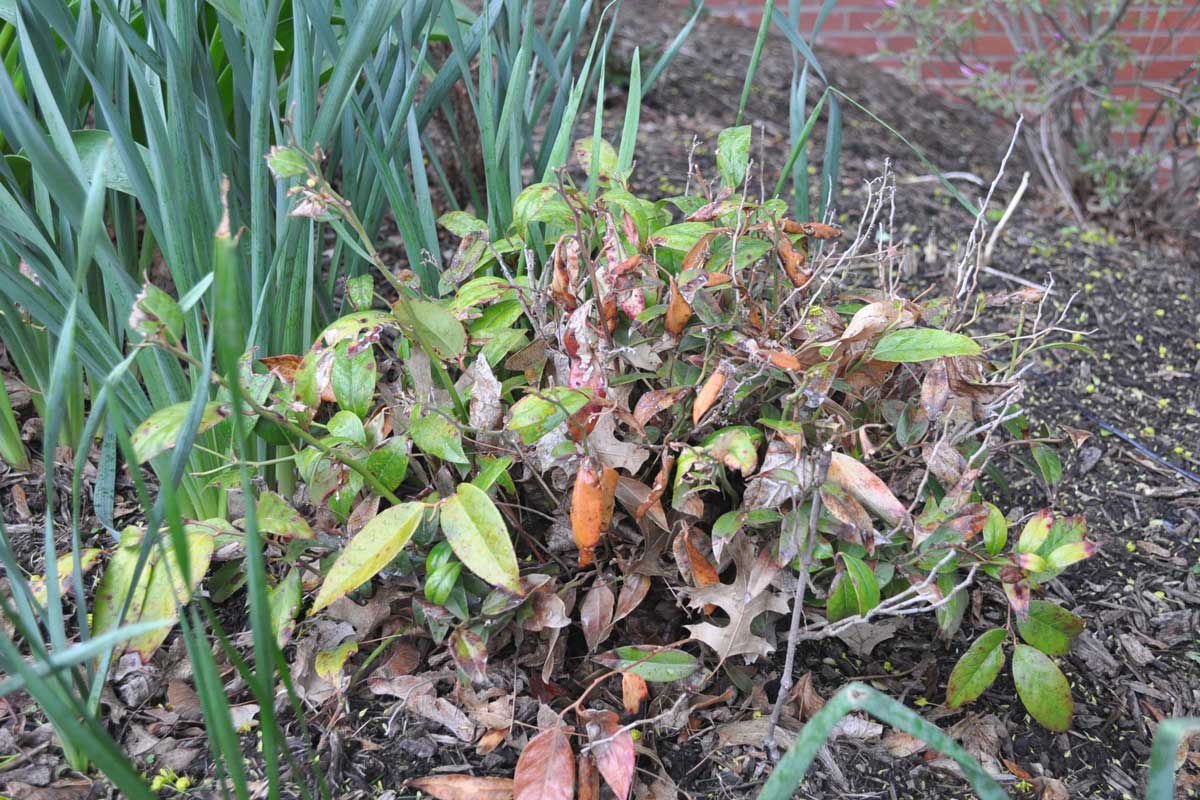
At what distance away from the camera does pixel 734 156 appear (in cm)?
A: 125

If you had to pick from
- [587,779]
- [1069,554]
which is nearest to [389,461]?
[587,779]

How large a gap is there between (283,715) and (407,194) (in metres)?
0.68

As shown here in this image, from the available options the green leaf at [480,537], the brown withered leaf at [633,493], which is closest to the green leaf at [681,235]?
the brown withered leaf at [633,493]

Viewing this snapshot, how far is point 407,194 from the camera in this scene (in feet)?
4.28

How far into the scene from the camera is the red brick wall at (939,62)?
3.84 meters

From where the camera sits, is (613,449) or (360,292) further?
(360,292)

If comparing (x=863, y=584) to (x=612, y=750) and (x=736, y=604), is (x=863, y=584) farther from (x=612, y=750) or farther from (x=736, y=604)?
(x=612, y=750)

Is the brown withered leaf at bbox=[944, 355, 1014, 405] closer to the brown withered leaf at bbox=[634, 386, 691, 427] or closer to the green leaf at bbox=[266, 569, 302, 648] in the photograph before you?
the brown withered leaf at bbox=[634, 386, 691, 427]

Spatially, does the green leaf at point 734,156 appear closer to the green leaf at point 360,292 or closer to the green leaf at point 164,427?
the green leaf at point 360,292

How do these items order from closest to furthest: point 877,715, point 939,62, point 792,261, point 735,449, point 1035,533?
1. point 877,715
2. point 735,449
3. point 1035,533
4. point 792,261
5. point 939,62

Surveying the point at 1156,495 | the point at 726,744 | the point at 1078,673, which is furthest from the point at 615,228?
the point at 1156,495

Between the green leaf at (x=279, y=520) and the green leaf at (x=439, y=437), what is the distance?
6.0 inches

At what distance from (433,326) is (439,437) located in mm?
127

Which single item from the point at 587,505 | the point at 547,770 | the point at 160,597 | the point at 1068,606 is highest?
the point at 587,505
